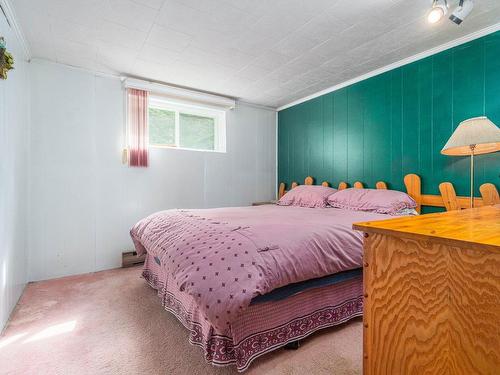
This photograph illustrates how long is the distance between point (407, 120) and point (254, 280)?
242cm

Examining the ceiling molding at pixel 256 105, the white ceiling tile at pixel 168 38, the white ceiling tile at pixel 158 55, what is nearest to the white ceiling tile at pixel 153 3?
the white ceiling tile at pixel 168 38

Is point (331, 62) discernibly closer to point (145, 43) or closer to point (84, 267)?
point (145, 43)

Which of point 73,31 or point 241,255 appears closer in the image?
point 241,255

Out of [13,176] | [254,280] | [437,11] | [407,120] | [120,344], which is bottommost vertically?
[120,344]

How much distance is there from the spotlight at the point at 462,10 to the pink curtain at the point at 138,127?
303cm

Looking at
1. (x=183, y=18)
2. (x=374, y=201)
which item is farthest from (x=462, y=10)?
(x=183, y=18)

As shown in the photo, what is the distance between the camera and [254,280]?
118 centimetres

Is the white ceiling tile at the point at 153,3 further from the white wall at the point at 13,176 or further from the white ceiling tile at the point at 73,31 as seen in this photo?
the white wall at the point at 13,176

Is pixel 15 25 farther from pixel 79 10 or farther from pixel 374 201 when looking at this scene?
pixel 374 201

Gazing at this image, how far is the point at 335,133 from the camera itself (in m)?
3.35

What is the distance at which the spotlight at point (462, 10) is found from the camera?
1710 millimetres

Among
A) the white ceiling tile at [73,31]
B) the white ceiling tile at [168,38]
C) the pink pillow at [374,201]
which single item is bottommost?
the pink pillow at [374,201]

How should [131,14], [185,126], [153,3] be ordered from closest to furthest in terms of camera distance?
[153,3] → [131,14] → [185,126]

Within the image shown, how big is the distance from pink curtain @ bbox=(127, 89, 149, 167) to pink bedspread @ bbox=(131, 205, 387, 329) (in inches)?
59.1
